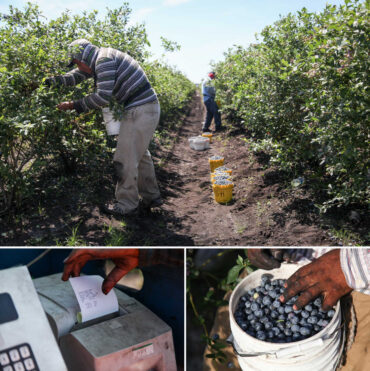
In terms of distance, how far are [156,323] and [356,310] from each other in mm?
961

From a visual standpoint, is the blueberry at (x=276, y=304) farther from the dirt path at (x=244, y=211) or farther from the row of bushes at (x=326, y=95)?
the dirt path at (x=244, y=211)

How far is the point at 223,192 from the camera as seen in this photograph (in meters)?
5.06

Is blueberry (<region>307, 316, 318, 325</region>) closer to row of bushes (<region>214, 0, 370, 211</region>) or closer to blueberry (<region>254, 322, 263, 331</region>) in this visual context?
blueberry (<region>254, 322, 263, 331</region>)

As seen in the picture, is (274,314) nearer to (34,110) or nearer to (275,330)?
(275,330)

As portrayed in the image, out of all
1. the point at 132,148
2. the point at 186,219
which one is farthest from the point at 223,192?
the point at 132,148

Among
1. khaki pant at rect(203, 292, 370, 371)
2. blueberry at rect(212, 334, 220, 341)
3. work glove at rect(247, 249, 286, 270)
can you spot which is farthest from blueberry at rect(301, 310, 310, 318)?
blueberry at rect(212, 334, 220, 341)

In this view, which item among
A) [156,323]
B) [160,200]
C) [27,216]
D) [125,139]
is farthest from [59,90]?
[156,323]

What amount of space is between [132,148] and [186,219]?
103cm

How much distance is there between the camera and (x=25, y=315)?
1466 mm

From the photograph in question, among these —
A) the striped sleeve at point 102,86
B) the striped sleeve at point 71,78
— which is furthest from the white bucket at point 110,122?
the striped sleeve at point 71,78

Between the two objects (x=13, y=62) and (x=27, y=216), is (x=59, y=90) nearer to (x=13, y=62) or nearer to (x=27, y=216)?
(x=13, y=62)

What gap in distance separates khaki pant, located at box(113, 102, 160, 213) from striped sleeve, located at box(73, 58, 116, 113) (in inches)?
12.1

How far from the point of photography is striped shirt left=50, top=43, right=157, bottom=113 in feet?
12.6

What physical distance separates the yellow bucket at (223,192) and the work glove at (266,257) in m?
2.47
